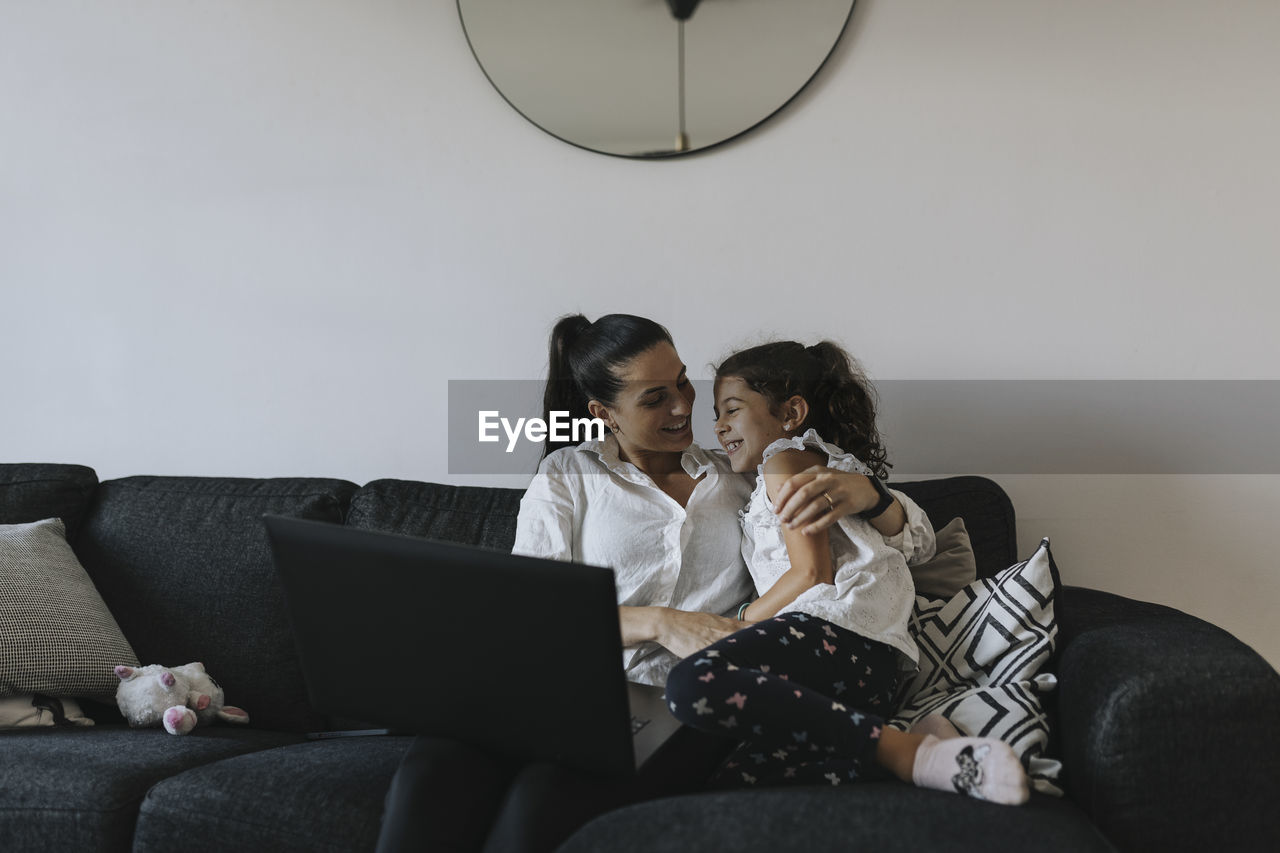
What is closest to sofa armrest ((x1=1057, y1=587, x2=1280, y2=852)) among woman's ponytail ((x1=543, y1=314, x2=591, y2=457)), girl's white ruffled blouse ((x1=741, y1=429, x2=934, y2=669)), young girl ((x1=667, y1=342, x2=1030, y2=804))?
young girl ((x1=667, y1=342, x2=1030, y2=804))

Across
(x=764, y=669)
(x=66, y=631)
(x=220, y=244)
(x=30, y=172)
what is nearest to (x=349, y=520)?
(x=66, y=631)

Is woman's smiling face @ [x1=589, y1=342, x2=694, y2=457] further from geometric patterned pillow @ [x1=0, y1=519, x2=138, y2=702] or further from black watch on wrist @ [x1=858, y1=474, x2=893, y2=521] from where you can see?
geometric patterned pillow @ [x1=0, y1=519, x2=138, y2=702]

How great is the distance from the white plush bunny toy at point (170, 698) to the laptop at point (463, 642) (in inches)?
22.1

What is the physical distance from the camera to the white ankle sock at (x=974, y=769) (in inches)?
42.1

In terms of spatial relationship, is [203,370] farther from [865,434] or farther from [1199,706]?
[1199,706]

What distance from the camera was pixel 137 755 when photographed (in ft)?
4.82

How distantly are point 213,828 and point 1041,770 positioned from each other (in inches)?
40.8

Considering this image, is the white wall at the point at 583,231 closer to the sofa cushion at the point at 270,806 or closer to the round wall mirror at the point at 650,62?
the round wall mirror at the point at 650,62

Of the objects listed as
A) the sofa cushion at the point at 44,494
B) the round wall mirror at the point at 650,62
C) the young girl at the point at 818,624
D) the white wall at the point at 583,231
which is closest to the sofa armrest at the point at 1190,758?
the young girl at the point at 818,624

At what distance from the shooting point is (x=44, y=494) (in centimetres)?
200

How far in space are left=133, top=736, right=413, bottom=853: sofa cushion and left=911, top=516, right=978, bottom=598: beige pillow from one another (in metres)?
0.85

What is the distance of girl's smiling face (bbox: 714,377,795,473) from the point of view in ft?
5.44

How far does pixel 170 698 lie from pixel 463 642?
88 centimetres

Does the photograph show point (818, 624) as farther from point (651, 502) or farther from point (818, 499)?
point (651, 502)
